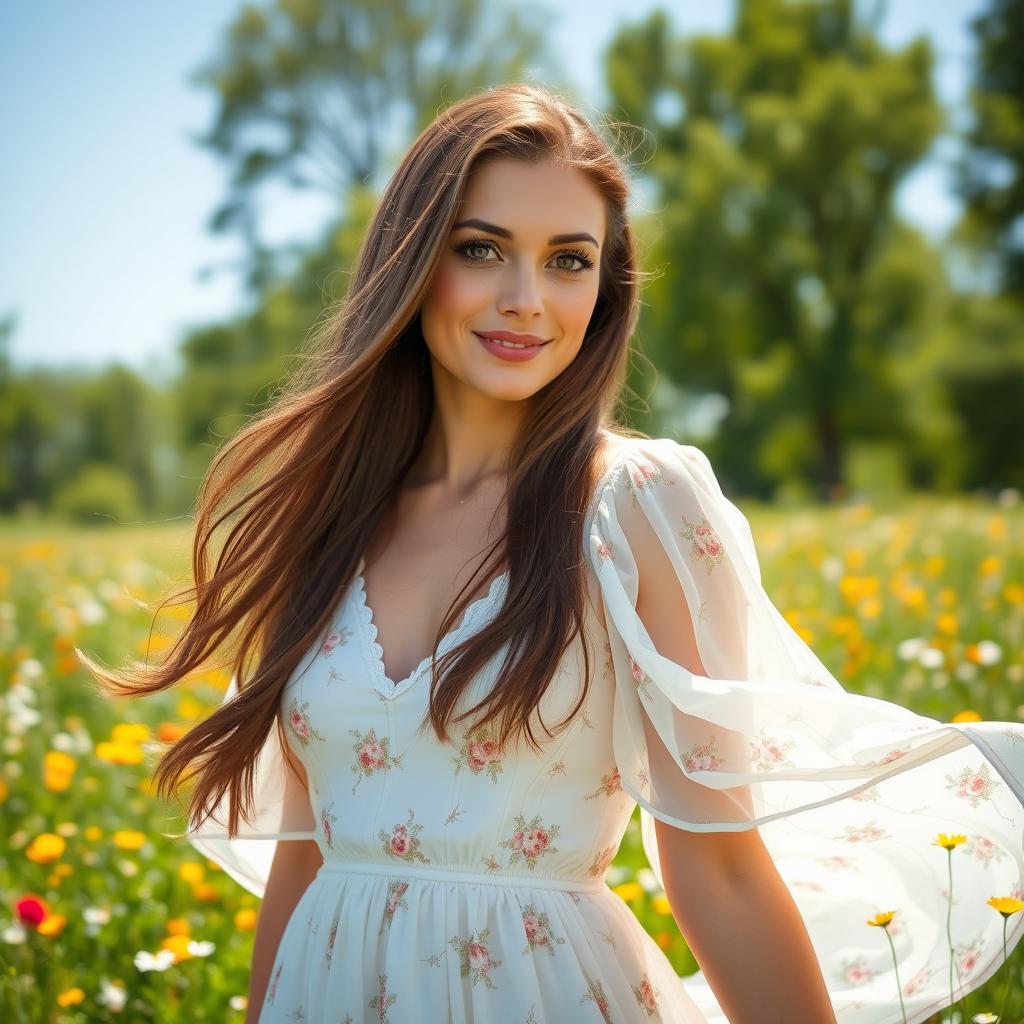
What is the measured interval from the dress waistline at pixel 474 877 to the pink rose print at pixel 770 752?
1.14ft

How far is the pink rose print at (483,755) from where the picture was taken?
158cm

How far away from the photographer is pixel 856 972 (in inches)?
67.9

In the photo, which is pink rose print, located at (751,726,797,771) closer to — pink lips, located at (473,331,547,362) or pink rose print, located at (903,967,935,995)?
pink rose print, located at (903,967,935,995)

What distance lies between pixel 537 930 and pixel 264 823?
67 centimetres

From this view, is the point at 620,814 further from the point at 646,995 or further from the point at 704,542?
the point at 704,542

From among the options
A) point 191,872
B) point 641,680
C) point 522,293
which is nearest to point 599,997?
point 641,680

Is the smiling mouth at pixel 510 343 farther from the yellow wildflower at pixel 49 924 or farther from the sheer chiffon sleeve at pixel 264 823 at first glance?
the yellow wildflower at pixel 49 924

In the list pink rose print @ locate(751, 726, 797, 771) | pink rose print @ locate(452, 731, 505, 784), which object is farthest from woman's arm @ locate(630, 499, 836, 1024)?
pink rose print @ locate(452, 731, 505, 784)

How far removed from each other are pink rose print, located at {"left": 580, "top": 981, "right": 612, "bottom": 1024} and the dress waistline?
13cm

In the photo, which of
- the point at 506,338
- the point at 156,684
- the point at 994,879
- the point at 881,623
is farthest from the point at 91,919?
the point at 881,623

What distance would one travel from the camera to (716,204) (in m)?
21.4

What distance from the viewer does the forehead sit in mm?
1753

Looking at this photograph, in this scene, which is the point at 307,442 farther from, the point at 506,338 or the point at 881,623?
the point at 881,623

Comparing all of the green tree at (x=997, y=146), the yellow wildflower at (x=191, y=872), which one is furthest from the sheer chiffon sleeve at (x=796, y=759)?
the green tree at (x=997, y=146)
